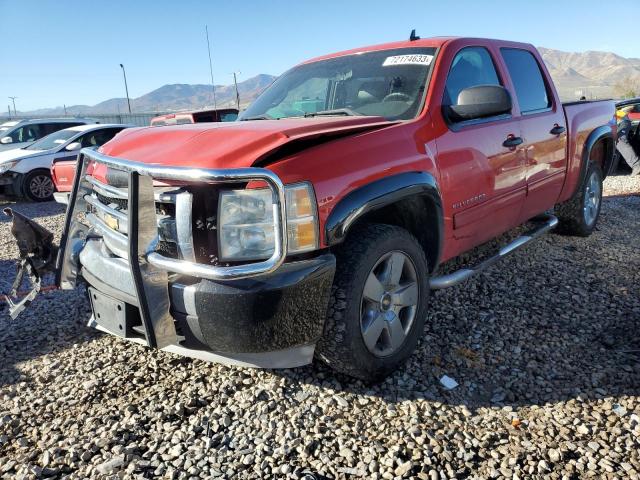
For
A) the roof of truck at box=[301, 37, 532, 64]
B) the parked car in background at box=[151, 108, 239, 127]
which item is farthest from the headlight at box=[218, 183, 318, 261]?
the parked car in background at box=[151, 108, 239, 127]

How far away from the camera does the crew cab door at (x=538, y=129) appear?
12.8ft

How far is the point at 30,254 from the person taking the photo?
3.00 m

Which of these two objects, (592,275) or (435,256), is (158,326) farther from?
(592,275)

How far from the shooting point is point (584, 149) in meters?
4.84

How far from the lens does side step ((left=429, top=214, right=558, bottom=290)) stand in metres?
3.06

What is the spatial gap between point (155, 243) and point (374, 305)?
113 cm

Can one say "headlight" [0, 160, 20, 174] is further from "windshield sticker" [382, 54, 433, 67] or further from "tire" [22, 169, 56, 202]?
"windshield sticker" [382, 54, 433, 67]

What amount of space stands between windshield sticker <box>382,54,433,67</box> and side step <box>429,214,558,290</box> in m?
1.38

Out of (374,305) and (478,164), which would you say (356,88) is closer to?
(478,164)

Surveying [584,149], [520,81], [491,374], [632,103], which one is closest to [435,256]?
[491,374]

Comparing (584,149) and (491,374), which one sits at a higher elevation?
(584,149)

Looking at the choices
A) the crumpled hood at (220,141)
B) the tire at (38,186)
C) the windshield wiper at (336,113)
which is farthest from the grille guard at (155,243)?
the tire at (38,186)

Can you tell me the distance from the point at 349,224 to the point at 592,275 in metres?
2.92

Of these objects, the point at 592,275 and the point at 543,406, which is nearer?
the point at 543,406
